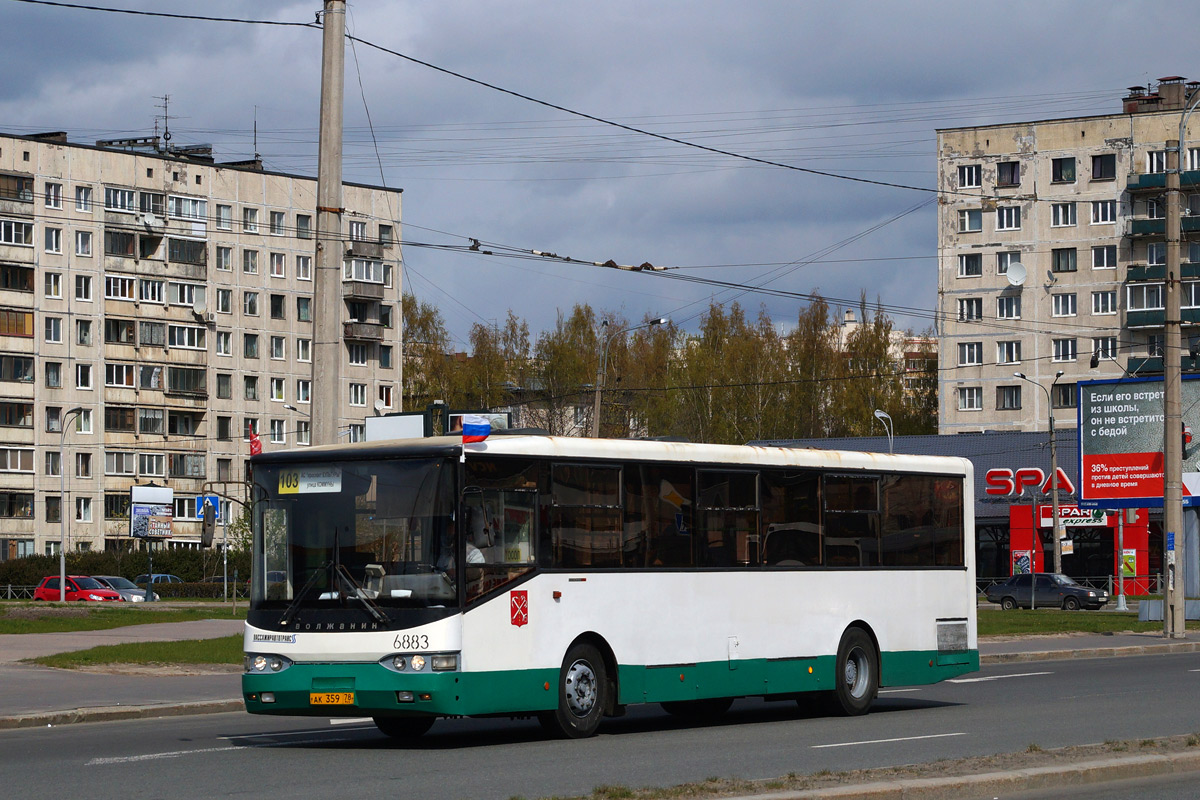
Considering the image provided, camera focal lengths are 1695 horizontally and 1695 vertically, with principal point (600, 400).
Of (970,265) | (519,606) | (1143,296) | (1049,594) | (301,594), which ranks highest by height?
(970,265)

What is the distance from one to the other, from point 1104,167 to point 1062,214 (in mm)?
3387

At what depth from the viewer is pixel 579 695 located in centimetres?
1527

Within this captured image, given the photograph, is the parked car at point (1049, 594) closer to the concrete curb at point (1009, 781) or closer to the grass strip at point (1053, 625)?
the grass strip at point (1053, 625)

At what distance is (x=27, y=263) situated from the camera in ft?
295

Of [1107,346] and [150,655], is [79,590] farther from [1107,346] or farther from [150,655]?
[1107,346]

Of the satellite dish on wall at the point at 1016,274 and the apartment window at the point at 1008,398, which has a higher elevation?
the satellite dish on wall at the point at 1016,274

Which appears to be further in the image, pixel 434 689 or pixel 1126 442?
pixel 1126 442

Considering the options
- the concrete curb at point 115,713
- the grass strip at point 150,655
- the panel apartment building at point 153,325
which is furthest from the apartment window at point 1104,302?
the concrete curb at point 115,713

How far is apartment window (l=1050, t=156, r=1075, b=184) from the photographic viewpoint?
94.4 m

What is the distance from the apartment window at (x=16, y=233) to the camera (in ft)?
293

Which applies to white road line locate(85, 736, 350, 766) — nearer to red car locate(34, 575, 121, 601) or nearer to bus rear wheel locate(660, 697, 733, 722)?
bus rear wheel locate(660, 697, 733, 722)

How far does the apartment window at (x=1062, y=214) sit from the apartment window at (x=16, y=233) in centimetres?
5583

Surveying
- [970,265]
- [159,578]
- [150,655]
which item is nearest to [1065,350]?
[970,265]

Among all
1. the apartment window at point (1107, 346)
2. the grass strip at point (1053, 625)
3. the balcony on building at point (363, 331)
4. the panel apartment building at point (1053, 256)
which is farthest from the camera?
the balcony on building at point (363, 331)
